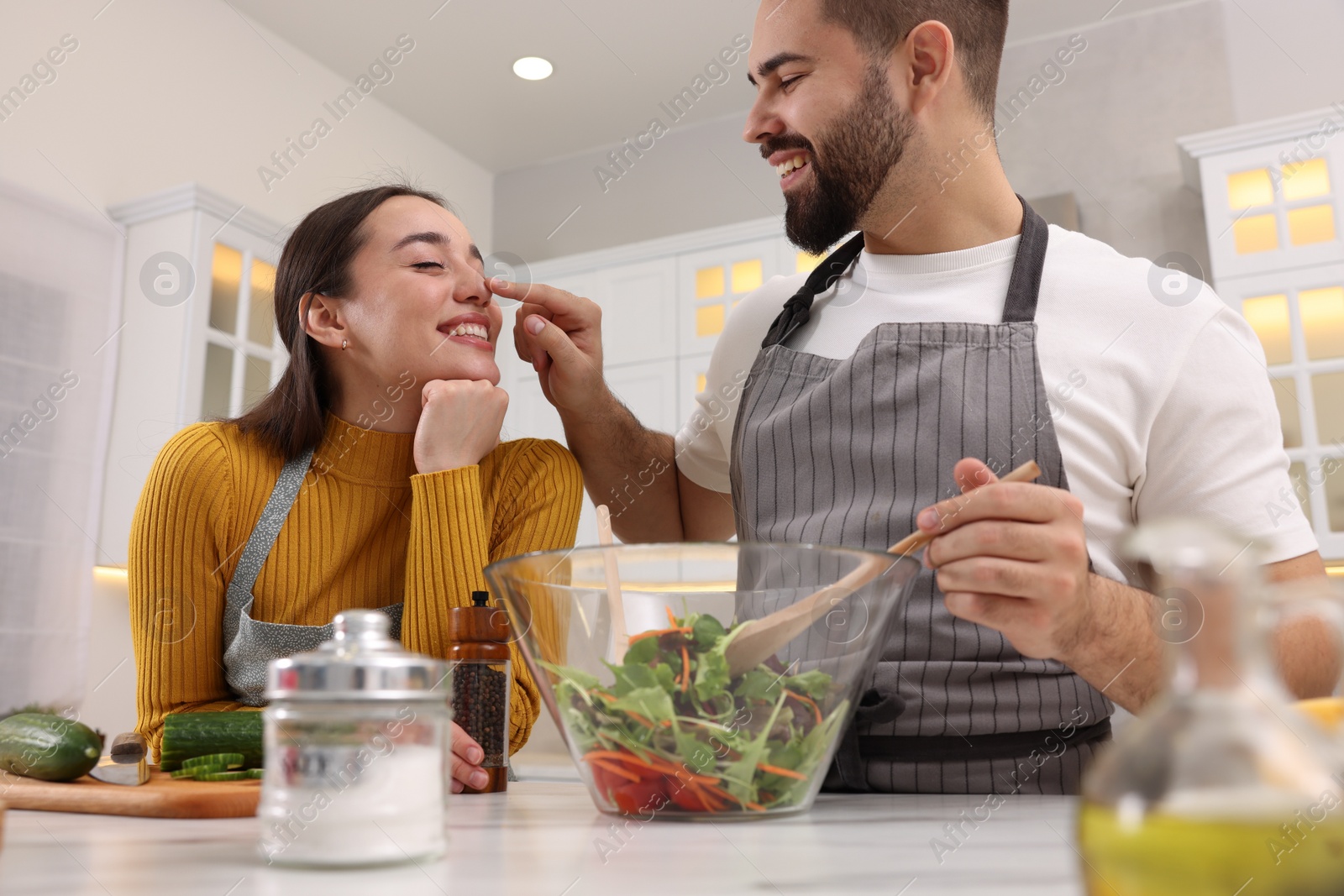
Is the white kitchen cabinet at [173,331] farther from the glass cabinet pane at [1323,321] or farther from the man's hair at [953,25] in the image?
the glass cabinet pane at [1323,321]

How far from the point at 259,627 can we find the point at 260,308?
2.11 meters

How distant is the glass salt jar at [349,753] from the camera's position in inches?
17.0

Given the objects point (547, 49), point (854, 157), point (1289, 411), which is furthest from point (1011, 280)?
Answer: point (547, 49)

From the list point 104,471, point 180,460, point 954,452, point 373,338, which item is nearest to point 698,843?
point 954,452

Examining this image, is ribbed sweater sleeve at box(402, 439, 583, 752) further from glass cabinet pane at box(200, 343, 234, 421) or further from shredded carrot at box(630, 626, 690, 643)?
glass cabinet pane at box(200, 343, 234, 421)

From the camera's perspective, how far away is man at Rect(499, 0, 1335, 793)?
2.79ft

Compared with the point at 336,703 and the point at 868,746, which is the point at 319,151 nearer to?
the point at 868,746

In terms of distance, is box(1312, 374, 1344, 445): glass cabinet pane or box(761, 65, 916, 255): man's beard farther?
box(1312, 374, 1344, 445): glass cabinet pane

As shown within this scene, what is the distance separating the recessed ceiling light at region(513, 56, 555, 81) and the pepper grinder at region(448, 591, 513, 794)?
10.4 feet

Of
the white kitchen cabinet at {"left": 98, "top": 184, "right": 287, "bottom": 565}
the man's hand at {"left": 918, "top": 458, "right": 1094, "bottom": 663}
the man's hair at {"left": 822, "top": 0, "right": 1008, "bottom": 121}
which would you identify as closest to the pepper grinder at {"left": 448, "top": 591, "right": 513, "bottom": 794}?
the man's hand at {"left": 918, "top": 458, "right": 1094, "bottom": 663}

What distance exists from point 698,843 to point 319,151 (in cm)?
362

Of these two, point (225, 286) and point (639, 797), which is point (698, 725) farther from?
point (225, 286)

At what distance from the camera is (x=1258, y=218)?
2812 millimetres

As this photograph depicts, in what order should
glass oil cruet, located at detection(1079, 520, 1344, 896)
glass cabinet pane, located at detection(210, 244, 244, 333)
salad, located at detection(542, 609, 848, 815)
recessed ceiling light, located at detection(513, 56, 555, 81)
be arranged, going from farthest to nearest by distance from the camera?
recessed ceiling light, located at detection(513, 56, 555, 81) → glass cabinet pane, located at detection(210, 244, 244, 333) → salad, located at detection(542, 609, 848, 815) → glass oil cruet, located at detection(1079, 520, 1344, 896)
